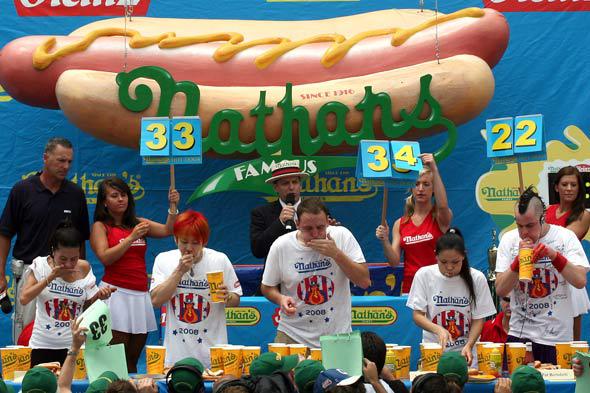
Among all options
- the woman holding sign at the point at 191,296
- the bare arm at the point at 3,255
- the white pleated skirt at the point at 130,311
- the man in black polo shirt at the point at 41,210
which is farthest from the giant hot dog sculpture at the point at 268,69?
the woman holding sign at the point at 191,296

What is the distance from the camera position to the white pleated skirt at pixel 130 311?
655cm

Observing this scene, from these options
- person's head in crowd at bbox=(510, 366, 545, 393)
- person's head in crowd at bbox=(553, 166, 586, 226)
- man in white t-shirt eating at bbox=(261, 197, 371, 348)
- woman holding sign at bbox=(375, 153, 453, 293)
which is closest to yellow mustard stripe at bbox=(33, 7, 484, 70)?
woman holding sign at bbox=(375, 153, 453, 293)

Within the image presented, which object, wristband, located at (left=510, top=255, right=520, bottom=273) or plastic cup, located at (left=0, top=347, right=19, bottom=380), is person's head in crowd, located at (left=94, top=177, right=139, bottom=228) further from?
wristband, located at (left=510, top=255, right=520, bottom=273)

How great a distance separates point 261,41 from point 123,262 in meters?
2.76

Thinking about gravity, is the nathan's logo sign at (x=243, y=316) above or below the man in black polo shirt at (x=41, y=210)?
below

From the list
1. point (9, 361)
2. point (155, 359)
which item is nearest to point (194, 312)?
point (155, 359)

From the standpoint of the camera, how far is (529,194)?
18.5ft

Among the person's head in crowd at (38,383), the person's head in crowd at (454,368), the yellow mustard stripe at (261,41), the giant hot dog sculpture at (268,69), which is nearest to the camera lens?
the person's head in crowd at (38,383)

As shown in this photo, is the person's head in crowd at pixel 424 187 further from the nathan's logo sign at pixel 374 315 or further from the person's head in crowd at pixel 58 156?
the person's head in crowd at pixel 58 156

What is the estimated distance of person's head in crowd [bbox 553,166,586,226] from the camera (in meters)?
7.03

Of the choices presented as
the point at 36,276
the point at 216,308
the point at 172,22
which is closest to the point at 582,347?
the point at 216,308

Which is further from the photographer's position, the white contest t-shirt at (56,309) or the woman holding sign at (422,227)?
the woman holding sign at (422,227)

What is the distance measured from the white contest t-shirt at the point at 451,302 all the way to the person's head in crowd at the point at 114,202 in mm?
2027

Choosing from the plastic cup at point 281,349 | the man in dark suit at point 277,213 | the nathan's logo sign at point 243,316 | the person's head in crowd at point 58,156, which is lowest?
the plastic cup at point 281,349
